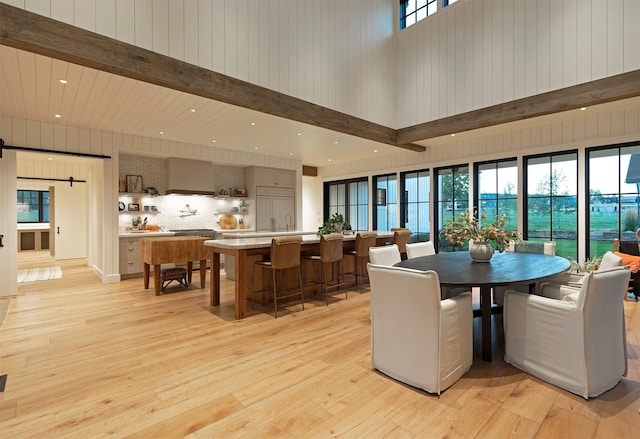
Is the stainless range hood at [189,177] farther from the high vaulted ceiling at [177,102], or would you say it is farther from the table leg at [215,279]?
the table leg at [215,279]

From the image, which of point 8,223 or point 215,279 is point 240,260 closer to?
point 215,279

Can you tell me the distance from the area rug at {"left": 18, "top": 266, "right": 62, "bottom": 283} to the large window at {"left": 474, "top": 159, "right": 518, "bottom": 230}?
336 inches

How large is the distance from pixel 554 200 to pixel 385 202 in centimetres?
364

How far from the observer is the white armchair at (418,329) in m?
2.08

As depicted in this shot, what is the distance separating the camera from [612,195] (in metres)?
5.26

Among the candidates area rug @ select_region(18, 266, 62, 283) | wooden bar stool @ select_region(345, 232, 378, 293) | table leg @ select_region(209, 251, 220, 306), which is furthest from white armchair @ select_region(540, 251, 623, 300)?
area rug @ select_region(18, 266, 62, 283)

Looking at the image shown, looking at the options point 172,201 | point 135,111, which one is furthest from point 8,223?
point 172,201

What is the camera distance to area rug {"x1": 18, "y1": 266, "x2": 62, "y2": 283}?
6227mm

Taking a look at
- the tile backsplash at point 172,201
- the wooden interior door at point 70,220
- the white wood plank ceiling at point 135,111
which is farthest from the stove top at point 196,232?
the wooden interior door at point 70,220

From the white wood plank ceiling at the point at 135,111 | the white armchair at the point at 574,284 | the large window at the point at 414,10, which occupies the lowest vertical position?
the white armchair at the point at 574,284

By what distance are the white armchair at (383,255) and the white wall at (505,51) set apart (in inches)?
139

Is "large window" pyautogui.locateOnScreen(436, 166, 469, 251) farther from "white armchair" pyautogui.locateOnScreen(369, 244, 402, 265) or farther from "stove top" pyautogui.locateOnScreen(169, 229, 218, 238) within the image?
"stove top" pyautogui.locateOnScreen(169, 229, 218, 238)

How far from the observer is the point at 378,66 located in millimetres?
6148

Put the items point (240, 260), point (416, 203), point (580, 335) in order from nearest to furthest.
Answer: point (580, 335) → point (240, 260) → point (416, 203)
